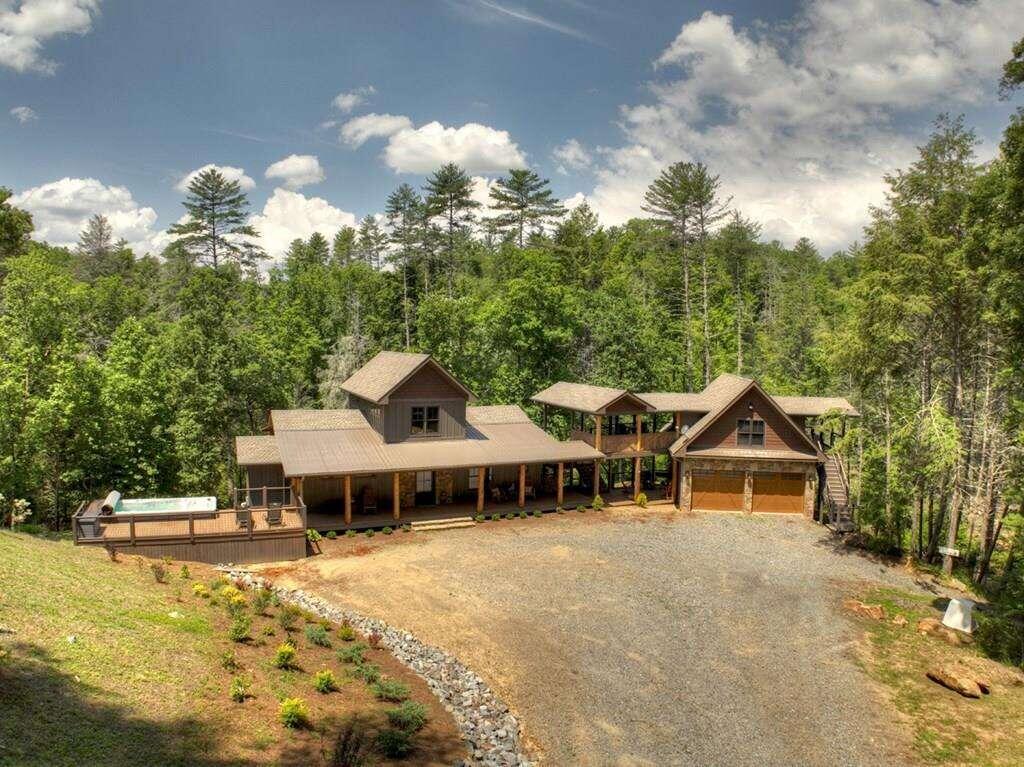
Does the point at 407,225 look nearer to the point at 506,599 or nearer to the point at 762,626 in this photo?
the point at 506,599

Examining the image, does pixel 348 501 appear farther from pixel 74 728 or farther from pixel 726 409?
pixel 726 409

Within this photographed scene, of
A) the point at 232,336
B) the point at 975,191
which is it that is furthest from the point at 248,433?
the point at 975,191

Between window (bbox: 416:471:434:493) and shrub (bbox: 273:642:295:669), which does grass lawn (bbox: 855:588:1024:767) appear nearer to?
shrub (bbox: 273:642:295:669)

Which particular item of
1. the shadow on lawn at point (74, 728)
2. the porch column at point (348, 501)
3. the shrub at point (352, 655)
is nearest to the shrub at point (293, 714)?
the shadow on lawn at point (74, 728)

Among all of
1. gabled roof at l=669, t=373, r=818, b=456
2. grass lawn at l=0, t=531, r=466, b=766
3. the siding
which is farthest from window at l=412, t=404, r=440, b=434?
grass lawn at l=0, t=531, r=466, b=766

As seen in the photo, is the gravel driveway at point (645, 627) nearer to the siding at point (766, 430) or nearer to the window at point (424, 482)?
the window at point (424, 482)

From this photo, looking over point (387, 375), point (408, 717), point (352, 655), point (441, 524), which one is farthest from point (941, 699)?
point (387, 375)
